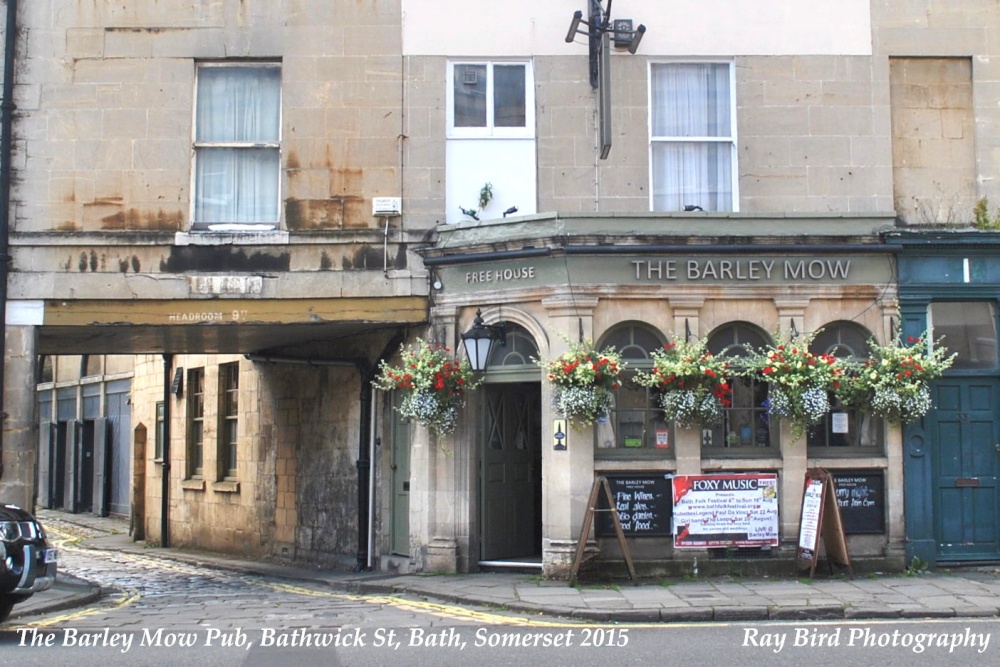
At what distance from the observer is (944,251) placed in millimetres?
14125

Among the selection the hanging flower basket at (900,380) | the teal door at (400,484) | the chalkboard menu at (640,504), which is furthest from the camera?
the teal door at (400,484)

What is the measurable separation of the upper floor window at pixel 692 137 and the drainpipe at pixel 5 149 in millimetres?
7989

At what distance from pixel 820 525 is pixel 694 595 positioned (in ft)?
6.02

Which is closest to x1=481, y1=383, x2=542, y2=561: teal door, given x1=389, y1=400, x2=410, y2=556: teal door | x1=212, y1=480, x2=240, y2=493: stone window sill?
x1=389, y1=400, x2=410, y2=556: teal door

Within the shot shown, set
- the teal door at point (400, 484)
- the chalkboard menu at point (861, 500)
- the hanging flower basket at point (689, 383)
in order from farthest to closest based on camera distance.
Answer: the teal door at point (400, 484), the chalkboard menu at point (861, 500), the hanging flower basket at point (689, 383)

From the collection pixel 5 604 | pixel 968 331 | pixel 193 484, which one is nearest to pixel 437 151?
pixel 968 331

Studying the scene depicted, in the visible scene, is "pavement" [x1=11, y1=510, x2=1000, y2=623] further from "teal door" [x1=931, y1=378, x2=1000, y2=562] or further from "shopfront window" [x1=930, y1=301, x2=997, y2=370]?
"shopfront window" [x1=930, y1=301, x2=997, y2=370]

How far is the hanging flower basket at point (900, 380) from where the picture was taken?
13352 millimetres

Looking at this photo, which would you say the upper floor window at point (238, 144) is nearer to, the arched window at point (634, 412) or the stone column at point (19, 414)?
the stone column at point (19, 414)

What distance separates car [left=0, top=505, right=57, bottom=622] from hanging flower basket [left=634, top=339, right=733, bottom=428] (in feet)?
21.5

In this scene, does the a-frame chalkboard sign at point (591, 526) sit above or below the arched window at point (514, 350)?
below

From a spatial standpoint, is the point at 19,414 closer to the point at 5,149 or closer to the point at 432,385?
the point at 5,149

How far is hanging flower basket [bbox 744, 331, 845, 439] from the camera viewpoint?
13.2m

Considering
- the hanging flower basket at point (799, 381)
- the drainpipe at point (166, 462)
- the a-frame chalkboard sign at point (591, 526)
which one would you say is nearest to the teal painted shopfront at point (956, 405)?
the hanging flower basket at point (799, 381)
